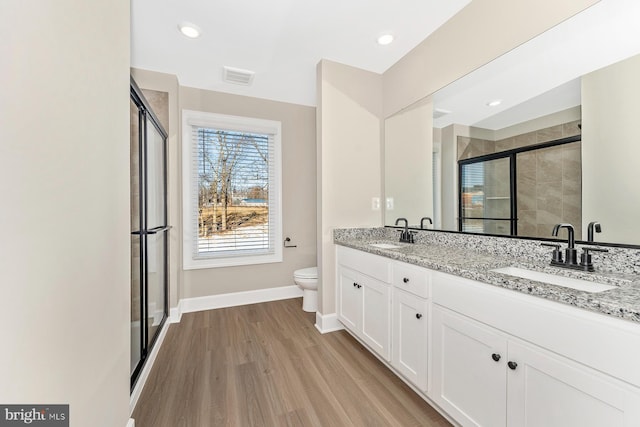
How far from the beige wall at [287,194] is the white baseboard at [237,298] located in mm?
57

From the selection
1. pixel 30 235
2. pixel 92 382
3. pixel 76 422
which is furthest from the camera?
pixel 92 382

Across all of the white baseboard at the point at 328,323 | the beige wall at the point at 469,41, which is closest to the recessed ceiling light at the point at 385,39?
the beige wall at the point at 469,41

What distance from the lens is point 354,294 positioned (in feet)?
7.13

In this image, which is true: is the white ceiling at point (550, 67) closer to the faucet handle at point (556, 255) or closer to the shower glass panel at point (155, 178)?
the faucet handle at point (556, 255)

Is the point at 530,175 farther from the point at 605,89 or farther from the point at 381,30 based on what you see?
the point at 381,30

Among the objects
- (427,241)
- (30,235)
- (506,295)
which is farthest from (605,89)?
(30,235)

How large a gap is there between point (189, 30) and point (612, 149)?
2.81 meters

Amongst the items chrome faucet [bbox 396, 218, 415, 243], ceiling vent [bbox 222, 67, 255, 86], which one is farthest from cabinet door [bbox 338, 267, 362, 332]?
ceiling vent [bbox 222, 67, 255, 86]

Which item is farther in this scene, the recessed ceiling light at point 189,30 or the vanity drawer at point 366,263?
the recessed ceiling light at point 189,30

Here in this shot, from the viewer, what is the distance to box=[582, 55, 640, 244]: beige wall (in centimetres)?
114

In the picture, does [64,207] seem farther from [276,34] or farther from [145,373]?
[276,34]

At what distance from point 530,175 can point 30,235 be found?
2211 mm

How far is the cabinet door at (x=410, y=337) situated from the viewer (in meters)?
1.47

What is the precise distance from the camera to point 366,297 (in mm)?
2012
